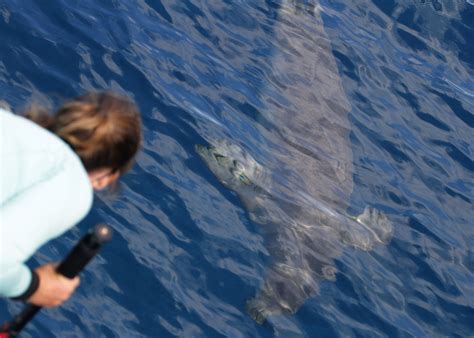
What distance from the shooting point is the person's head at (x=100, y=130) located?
140 inches

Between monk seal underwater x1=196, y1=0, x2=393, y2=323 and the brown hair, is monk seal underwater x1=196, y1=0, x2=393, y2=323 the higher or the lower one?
the lower one

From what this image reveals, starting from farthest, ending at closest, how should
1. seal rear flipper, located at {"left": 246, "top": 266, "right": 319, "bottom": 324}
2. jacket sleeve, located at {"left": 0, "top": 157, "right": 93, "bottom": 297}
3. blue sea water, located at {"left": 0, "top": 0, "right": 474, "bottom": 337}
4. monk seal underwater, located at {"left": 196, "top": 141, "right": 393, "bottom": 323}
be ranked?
monk seal underwater, located at {"left": 196, "top": 141, "right": 393, "bottom": 323} → seal rear flipper, located at {"left": 246, "top": 266, "right": 319, "bottom": 324} → blue sea water, located at {"left": 0, "top": 0, "right": 474, "bottom": 337} → jacket sleeve, located at {"left": 0, "top": 157, "right": 93, "bottom": 297}

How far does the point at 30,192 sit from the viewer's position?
11.0ft

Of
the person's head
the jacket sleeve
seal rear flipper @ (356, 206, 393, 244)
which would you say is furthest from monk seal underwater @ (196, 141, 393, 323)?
the jacket sleeve

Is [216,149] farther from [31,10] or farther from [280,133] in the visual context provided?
[31,10]

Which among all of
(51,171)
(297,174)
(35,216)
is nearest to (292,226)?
(297,174)

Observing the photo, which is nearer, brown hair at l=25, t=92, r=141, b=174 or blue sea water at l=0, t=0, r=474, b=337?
brown hair at l=25, t=92, r=141, b=174

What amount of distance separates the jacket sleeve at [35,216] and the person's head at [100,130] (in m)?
0.13

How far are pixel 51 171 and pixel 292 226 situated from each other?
3.80 metres

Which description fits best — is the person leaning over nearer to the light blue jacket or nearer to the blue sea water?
the light blue jacket

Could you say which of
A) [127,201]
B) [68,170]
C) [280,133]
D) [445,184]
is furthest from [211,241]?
[68,170]

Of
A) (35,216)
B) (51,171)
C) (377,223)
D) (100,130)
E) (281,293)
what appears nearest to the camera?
(35,216)

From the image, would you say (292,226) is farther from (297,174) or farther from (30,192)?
(30,192)

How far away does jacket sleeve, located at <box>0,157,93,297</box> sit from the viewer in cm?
326
